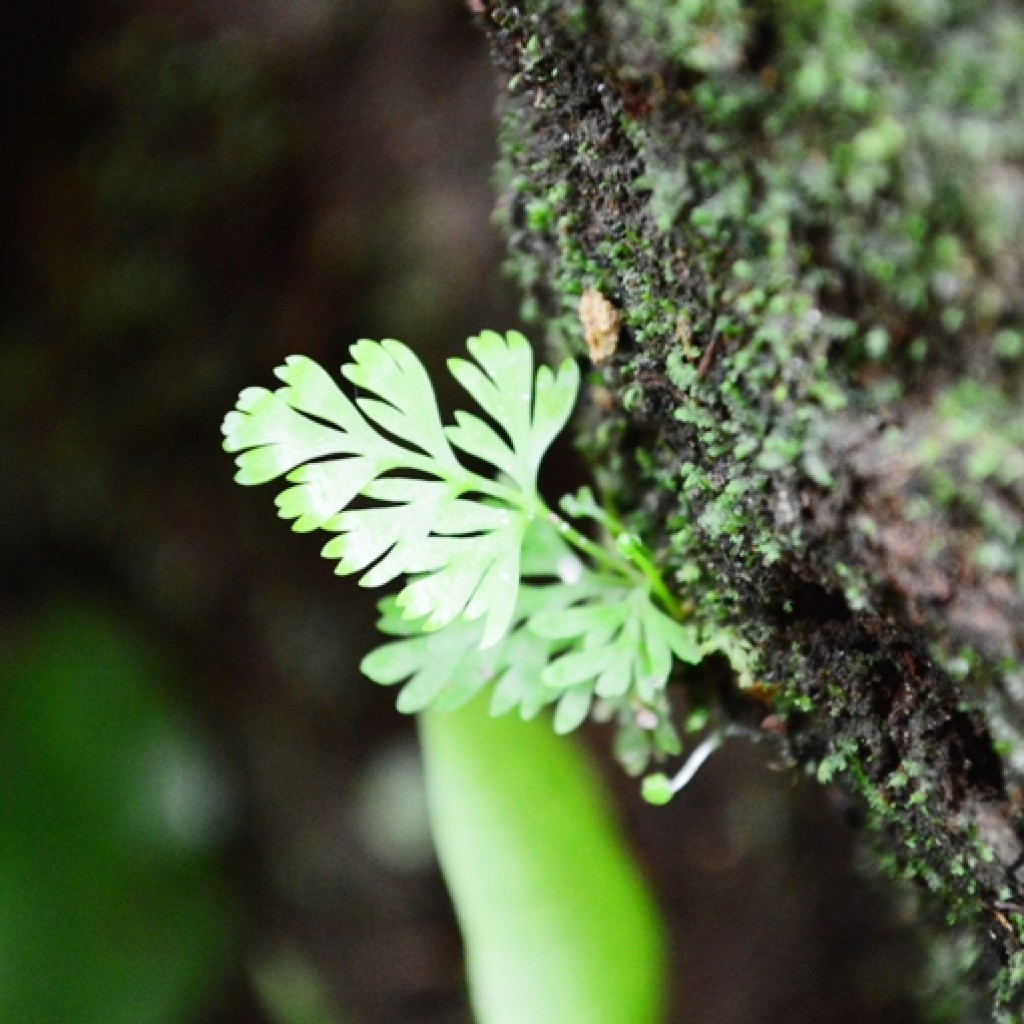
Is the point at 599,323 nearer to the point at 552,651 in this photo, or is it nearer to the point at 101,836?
the point at 552,651

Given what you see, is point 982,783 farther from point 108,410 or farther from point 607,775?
point 108,410

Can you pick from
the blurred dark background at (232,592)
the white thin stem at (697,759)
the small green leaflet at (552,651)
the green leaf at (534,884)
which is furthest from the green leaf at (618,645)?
the blurred dark background at (232,592)

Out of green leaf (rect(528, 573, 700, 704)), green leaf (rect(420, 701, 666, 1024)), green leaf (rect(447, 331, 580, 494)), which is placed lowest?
green leaf (rect(420, 701, 666, 1024))

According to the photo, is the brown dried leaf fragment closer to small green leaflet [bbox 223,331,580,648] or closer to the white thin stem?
small green leaflet [bbox 223,331,580,648]

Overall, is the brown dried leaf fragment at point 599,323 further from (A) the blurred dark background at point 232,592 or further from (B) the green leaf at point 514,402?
(A) the blurred dark background at point 232,592

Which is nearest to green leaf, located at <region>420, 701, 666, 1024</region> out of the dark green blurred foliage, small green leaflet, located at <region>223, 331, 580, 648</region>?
small green leaflet, located at <region>223, 331, 580, 648</region>

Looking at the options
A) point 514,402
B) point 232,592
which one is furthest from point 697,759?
point 232,592

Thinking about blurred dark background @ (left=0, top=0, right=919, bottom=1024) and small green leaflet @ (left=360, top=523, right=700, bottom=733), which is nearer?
small green leaflet @ (left=360, top=523, right=700, bottom=733)
